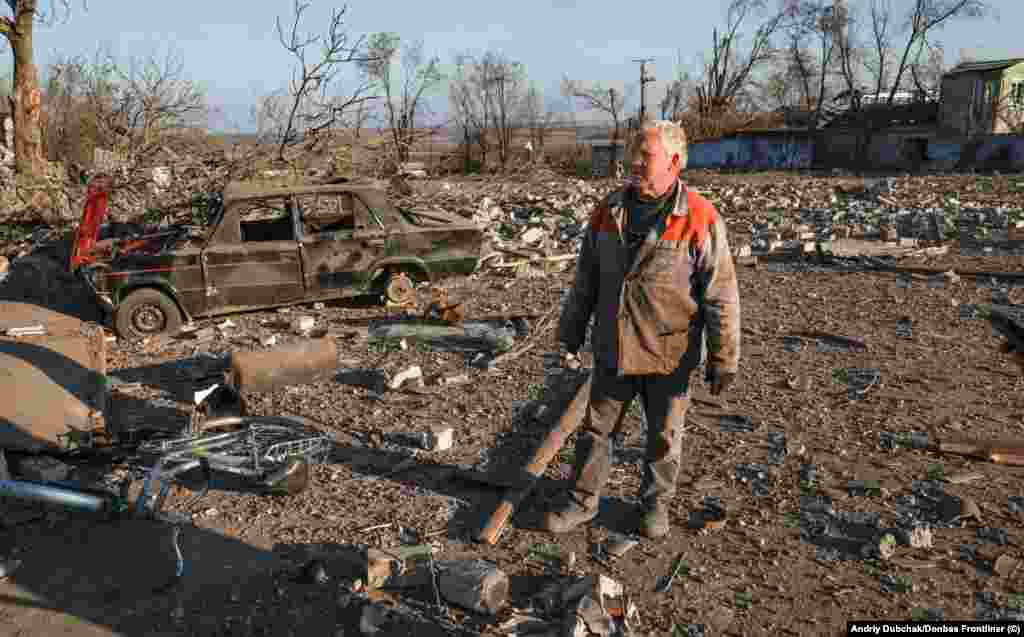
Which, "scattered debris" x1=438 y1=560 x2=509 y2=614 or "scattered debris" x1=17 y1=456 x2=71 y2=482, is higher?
"scattered debris" x1=17 y1=456 x2=71 y2=482

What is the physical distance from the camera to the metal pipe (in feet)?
12.7

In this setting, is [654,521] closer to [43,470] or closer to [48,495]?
[48,495]

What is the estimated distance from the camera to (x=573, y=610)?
321 centimetres

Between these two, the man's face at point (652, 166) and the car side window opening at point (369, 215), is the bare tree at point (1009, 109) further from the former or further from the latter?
the man's face at point (652, 166)

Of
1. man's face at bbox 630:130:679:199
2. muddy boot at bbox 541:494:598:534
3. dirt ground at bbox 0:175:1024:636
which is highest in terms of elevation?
man's face at bbox 630:130:679:199

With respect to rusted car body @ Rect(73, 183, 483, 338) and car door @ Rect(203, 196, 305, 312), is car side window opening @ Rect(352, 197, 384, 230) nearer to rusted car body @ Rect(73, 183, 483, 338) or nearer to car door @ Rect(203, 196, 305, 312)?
rusted car body @ Rect(73, 183, 483, 338)

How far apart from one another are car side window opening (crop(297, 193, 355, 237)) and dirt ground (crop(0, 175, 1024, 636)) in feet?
7.12

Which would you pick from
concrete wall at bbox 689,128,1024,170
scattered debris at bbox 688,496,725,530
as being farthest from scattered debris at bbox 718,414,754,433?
concrete wall at bbox 689,128,1024,170

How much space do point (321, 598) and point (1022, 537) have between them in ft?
10.5

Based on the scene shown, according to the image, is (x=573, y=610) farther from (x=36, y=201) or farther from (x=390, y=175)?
(x=36, y=201)

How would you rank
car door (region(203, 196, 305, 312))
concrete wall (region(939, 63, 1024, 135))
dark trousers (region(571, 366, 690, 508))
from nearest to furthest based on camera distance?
dark trousers (region(571, 366, 690, 508)) < car door (region(203, 196, 305, 312)) < concrete wall (region(939, 63, 1024, 135))

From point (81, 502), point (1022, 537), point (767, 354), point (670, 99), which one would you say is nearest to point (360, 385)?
point (81, 502)

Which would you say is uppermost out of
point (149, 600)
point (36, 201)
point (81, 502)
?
point (36, 201)

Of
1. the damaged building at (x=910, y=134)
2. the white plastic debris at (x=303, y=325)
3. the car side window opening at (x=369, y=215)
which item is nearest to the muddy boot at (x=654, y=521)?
the white plastic debris at (x=303, y=325)
